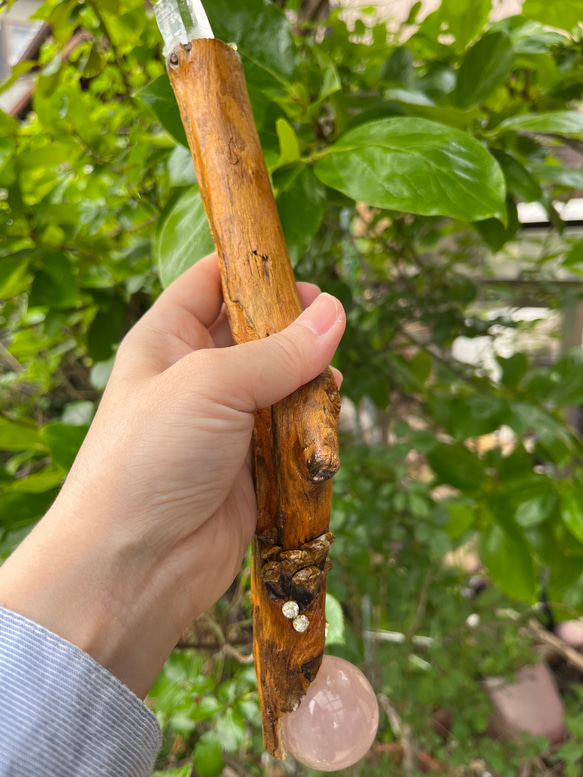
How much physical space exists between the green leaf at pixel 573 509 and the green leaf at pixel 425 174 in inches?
13.8

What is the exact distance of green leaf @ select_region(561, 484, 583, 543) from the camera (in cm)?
50

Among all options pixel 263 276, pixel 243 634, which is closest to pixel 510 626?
pixel 243 634

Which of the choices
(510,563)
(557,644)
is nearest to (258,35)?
(510,563)

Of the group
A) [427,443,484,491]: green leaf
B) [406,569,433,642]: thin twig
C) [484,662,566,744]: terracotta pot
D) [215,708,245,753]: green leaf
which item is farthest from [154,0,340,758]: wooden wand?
[484,662,566,744]: terracotta pot

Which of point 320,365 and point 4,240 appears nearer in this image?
point 320,365

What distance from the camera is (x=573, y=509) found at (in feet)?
1.67

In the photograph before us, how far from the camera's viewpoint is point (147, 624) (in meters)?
0.33

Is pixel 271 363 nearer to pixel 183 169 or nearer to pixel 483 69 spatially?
pixel 183 169

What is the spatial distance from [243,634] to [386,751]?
635 millimetres

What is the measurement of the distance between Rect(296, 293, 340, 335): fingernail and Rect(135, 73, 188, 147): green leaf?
152mm

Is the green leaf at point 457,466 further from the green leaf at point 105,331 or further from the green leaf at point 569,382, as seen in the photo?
the green leaf at point 105,331

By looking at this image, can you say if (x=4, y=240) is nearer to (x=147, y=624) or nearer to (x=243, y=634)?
(x=147, y=624)

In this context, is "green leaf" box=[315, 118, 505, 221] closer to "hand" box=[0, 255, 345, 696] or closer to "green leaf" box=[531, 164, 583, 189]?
"hand" box=[0, 255, 345, 696]

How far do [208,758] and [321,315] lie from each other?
1.27ft
